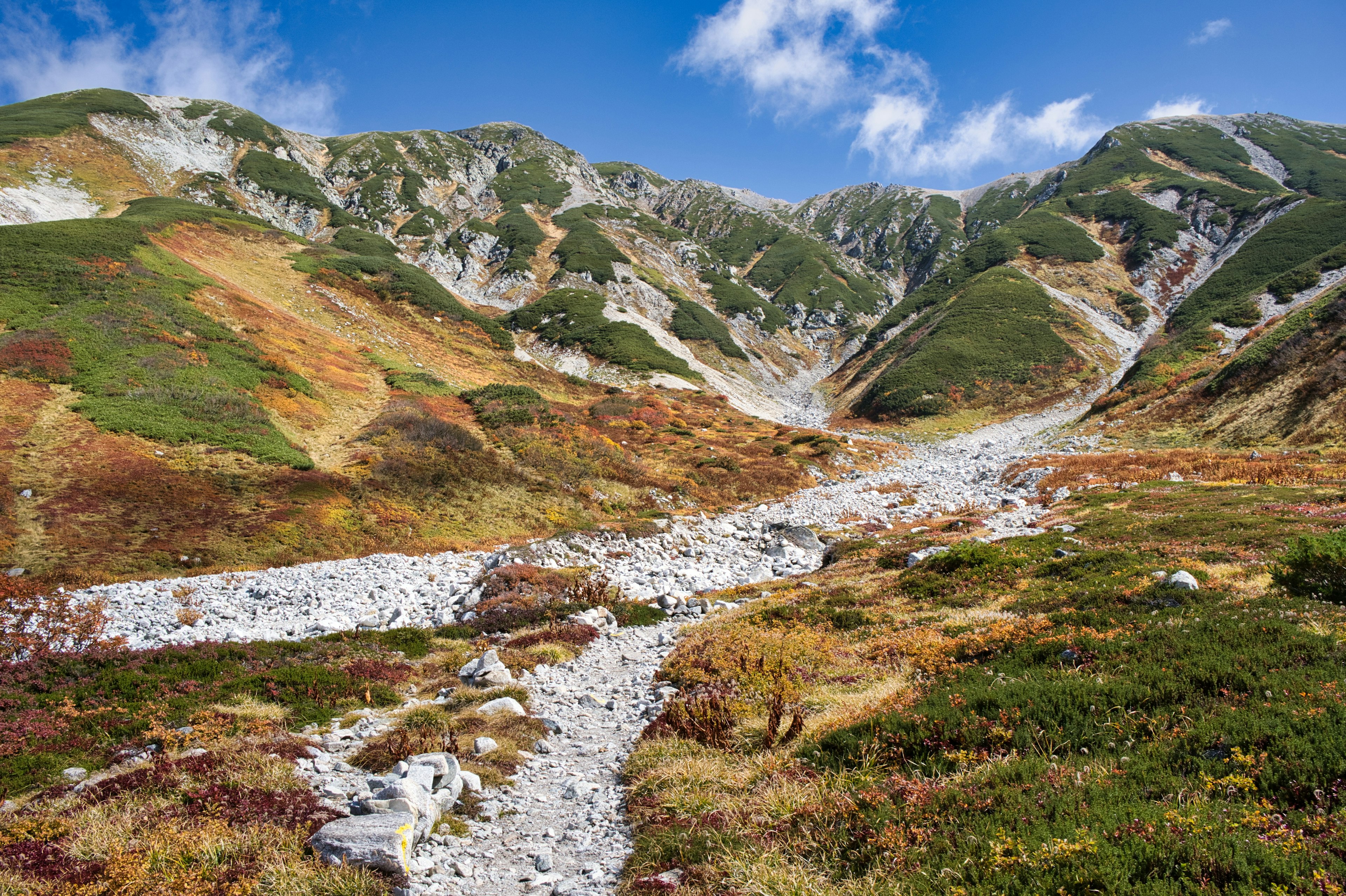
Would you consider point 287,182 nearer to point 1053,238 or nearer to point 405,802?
point 405,802

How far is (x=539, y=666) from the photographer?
12.9 meters

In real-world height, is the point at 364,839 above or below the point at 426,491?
below

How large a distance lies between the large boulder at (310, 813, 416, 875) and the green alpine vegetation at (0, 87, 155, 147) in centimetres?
10989

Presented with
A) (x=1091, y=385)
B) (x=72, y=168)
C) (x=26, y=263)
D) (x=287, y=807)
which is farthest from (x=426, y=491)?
(x=72, y=168)

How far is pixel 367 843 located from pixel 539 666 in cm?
735

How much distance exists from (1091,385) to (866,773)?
79.0 m

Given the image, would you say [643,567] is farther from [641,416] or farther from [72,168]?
[72,168]

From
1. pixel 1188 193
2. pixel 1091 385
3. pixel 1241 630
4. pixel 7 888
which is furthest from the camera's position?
pixel 1188 193

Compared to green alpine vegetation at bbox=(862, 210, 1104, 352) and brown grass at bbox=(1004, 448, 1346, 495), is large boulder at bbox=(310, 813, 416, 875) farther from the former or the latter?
green alpine vegetation at bbox=(862, 210, 1104, 352)

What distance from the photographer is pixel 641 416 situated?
165ft

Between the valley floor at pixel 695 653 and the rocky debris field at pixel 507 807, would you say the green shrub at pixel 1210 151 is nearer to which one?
the valley floor at pixel 695 653

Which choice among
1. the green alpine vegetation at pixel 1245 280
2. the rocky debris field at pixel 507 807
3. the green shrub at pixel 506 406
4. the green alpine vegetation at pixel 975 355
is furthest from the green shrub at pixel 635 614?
the green alpine vegetation at pixel 975 355

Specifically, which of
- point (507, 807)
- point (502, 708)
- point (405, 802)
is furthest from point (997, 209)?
point (405, 802)

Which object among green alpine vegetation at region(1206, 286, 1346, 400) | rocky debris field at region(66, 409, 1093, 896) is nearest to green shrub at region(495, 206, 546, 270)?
rocky debris field at region(66, 409, 1093, 896)
